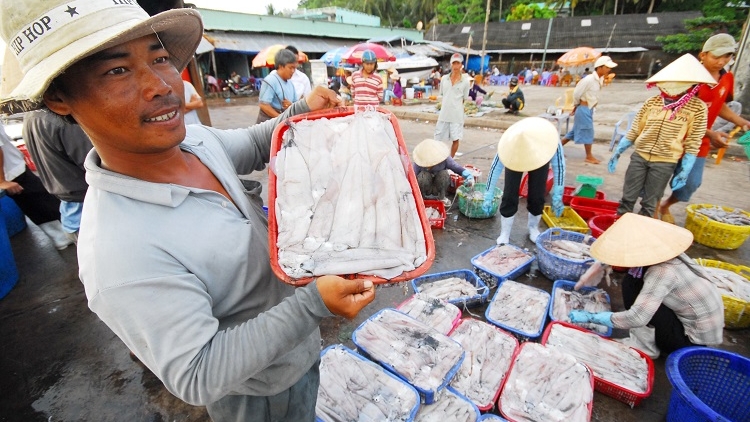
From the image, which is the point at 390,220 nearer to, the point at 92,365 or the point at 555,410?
the point at 555,410

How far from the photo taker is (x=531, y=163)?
11.6 ft

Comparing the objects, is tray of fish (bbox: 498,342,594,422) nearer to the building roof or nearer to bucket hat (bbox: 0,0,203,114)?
bucket hat (bbox: 0,0,203,114)

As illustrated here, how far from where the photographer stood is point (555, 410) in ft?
7.06

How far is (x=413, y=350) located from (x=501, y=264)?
177cm

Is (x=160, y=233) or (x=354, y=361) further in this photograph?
(x=354, y=361)

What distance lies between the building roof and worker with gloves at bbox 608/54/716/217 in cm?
2898

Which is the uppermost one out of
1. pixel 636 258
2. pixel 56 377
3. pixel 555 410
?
pixel 636 258

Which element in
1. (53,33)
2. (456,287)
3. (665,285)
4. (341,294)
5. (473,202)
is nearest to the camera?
(53,33)

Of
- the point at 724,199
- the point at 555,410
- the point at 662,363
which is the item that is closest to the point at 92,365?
the point at 555,410

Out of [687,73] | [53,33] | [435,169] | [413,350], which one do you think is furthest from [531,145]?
[53,33]

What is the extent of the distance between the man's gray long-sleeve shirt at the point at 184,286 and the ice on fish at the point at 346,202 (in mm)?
191

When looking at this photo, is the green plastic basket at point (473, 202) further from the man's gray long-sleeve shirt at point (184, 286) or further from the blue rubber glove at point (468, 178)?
the man's gray long-sleeve shirt at point (184, 286)

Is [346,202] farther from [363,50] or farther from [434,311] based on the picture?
[363,50]

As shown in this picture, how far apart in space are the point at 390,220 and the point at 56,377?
3.41 m
